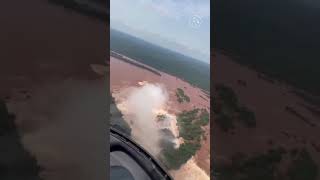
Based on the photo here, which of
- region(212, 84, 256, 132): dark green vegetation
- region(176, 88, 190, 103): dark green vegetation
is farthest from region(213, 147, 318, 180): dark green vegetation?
region(176, 88, 190, 103): dark green vegetation

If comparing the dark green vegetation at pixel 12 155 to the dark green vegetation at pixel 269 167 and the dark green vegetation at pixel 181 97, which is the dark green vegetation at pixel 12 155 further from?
the dark green vegetation at pixel 181 97

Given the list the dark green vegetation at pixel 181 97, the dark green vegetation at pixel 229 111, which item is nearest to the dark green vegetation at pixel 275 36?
the dark green vegetation at pixel 229 111

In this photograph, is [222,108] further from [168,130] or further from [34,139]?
[168,130]

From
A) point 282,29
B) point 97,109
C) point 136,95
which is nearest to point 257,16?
point 282,29

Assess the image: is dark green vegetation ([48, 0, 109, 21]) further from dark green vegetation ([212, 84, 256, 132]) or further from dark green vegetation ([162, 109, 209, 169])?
dark green vegetation ([162, 109, 209, 169])

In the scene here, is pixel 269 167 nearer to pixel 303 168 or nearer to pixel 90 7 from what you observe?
pixel 303 168

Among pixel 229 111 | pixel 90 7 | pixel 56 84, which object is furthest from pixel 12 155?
pixel 229 111
